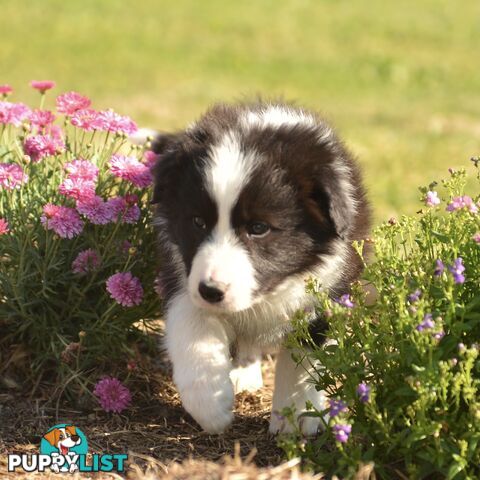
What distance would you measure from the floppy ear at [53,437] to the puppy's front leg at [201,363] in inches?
19.6

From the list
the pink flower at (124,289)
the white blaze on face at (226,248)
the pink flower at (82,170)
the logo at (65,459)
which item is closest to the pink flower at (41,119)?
the pink flower at (82,170)

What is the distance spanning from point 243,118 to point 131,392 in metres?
1.31

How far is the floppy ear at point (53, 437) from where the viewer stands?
144 inches

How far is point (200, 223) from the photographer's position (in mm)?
3607

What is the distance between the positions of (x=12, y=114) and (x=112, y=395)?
140 cm

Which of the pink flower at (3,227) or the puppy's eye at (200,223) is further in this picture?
the pink flower at (3,227)

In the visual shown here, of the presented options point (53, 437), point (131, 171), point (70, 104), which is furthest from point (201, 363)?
point (70, 104)

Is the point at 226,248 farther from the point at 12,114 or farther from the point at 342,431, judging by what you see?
the point at 12,114

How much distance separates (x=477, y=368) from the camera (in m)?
3.08

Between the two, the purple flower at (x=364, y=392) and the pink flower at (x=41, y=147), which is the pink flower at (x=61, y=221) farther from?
the purple flower at (x=364, y=392)

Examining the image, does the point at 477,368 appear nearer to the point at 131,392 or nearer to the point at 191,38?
the point at 131,392

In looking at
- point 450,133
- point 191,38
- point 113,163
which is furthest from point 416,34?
point 113,163

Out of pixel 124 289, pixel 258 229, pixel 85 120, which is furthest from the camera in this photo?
pixel 85 120

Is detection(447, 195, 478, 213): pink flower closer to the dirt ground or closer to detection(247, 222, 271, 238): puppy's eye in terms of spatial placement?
detection(247, 222, 271, 238): puppy's eye
